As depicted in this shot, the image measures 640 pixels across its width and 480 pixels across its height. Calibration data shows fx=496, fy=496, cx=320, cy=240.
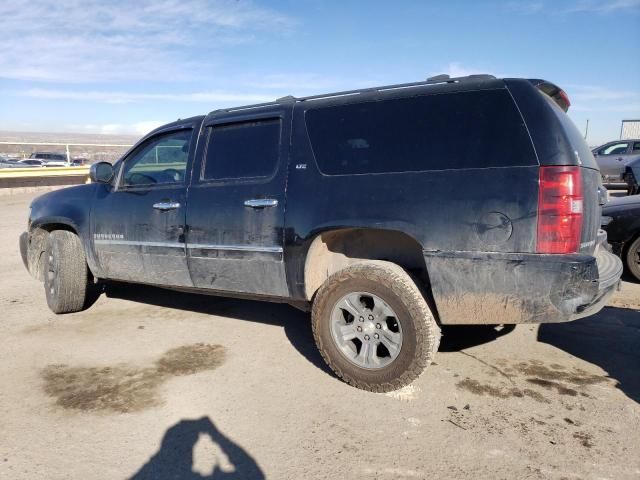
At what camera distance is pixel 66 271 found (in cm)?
489

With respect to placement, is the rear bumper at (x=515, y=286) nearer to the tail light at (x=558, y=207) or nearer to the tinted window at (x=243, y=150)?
the tail light at (x=558, y=207)

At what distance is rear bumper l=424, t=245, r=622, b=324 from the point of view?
2762 mm

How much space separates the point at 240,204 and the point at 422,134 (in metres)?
1.44

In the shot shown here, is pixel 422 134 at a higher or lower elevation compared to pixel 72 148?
lower

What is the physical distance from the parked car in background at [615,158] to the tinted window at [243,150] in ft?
48.1

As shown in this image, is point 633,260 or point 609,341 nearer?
point 609,341

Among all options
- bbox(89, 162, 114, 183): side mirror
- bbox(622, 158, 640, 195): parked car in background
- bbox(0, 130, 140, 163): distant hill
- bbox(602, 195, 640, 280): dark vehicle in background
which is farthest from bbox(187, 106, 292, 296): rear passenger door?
bbox(0, 130, 140, 163): distant hill

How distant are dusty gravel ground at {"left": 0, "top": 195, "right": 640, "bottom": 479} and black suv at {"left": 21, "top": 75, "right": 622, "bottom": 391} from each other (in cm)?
41

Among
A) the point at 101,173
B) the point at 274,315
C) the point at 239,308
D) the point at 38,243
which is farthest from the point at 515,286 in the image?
the point at 38,243

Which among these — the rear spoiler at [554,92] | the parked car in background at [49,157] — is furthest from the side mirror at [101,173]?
the parked car in background at [49,157]

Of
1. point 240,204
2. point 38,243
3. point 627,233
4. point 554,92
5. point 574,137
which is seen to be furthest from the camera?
point 627,233

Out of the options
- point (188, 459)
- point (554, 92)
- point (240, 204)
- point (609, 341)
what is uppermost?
point (554, 92)

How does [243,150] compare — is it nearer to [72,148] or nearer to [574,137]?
[574,137]

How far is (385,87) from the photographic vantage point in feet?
11.2
